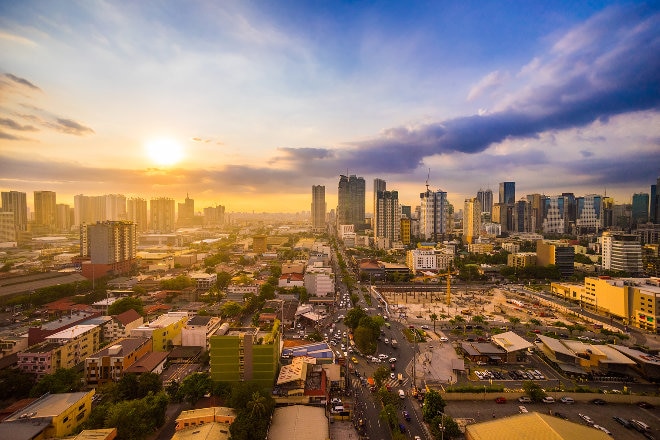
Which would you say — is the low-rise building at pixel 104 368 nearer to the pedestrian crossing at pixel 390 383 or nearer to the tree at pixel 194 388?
the tree at pixel 194 388

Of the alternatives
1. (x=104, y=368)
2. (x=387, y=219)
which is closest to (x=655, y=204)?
(x=387, y=219)

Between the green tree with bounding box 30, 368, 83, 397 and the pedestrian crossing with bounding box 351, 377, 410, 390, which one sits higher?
the green tree with bounding box 30, 368, 83, 397

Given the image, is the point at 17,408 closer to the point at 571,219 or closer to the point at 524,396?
the point at 524,396

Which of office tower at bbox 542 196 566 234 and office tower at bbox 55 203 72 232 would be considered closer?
office tower at bbox 55 203 72 232

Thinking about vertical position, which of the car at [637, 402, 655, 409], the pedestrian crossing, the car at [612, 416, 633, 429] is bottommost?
the car at [637, 402, 655, 409]

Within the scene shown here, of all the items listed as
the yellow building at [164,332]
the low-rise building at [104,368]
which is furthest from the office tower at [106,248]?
the low-rise building at [104,368]

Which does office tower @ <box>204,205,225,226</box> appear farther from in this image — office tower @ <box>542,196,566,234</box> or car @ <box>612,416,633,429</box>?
car @ <box>612,416,633,429</box>

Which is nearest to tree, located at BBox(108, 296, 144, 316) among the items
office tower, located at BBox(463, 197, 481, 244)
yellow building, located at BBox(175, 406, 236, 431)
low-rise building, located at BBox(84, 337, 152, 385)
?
low-rise building, located at BBox(84, 337, 152, 385)

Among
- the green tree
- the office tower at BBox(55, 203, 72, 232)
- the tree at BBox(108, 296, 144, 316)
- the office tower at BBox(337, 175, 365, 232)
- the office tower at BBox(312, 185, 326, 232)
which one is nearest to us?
the green tree
